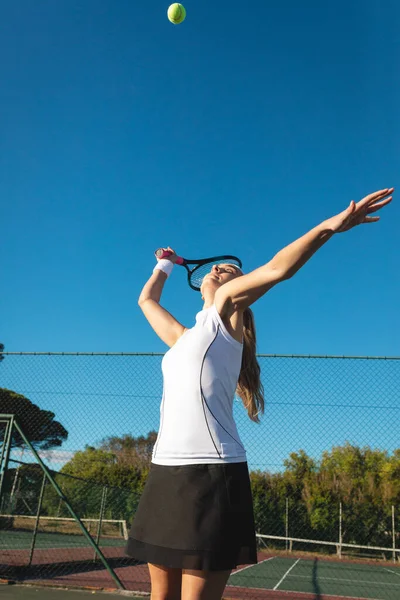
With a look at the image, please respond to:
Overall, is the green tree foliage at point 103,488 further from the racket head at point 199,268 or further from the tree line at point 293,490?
the racket head at point 199,268

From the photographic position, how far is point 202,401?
1.34 m

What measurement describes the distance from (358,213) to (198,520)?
948 mm

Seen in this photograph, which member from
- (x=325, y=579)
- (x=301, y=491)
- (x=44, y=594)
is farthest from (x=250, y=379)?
(x=325, y=579)

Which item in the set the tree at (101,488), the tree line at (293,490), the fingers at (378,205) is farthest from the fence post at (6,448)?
the fingers at (378,205)

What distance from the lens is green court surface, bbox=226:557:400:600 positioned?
7.54m

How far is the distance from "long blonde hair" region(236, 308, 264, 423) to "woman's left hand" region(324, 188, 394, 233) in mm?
514

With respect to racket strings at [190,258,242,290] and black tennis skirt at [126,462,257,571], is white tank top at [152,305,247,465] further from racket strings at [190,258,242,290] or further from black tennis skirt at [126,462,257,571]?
racket strings at [190,258,242,290]

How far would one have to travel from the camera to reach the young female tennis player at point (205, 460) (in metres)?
1.21

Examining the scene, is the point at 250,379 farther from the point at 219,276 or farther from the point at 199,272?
the point at 199,272

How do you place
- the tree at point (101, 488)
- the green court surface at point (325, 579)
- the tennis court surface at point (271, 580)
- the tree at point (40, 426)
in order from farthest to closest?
the tree at point (101, 488)
the green court surface at point (325, 579)
the tree at point (40, 426)
the tennis court surface at point (271, 580)

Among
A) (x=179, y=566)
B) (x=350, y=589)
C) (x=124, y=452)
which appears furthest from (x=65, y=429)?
(x=350, y=589)

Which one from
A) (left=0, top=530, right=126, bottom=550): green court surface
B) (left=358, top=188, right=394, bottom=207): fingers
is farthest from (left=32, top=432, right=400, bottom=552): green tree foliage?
(left=358, top=188, right=394, bottom=207): fingers

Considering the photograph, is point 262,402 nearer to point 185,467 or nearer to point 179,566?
point 185,467

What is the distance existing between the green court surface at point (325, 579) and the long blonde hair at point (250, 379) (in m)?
5.81
